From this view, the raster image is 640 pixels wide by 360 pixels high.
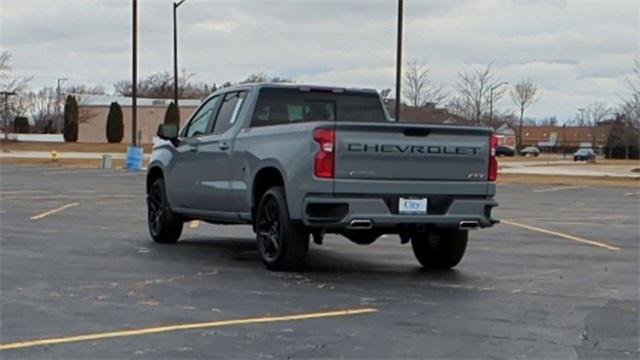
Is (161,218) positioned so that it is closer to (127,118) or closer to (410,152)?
(410,152)

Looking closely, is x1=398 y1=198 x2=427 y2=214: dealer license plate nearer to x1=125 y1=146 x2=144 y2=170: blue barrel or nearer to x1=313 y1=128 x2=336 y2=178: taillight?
x1=313 y1=128 x2=336 y2=178: taillight

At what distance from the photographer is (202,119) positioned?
11320 mm

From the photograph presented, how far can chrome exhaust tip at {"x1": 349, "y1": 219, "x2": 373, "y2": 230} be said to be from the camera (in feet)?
28.0

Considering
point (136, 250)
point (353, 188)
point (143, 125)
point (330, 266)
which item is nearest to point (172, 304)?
point (353, 188)

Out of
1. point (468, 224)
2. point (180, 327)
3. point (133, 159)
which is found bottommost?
point (133, 159)

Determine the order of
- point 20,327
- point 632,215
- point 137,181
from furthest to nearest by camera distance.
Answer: point 137,181
point 632,215
point 20,327

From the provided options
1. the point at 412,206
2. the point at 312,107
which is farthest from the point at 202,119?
the point at 412,206

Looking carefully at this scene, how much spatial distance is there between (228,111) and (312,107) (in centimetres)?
98

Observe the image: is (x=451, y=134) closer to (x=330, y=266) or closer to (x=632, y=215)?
(x=330, y=266)

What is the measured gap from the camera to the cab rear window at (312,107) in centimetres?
1029

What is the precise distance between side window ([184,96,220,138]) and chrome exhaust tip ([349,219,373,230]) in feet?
10.3

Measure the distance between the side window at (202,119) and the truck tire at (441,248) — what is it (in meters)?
2.90

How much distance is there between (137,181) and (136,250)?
17652mm

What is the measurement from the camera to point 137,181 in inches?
1112
